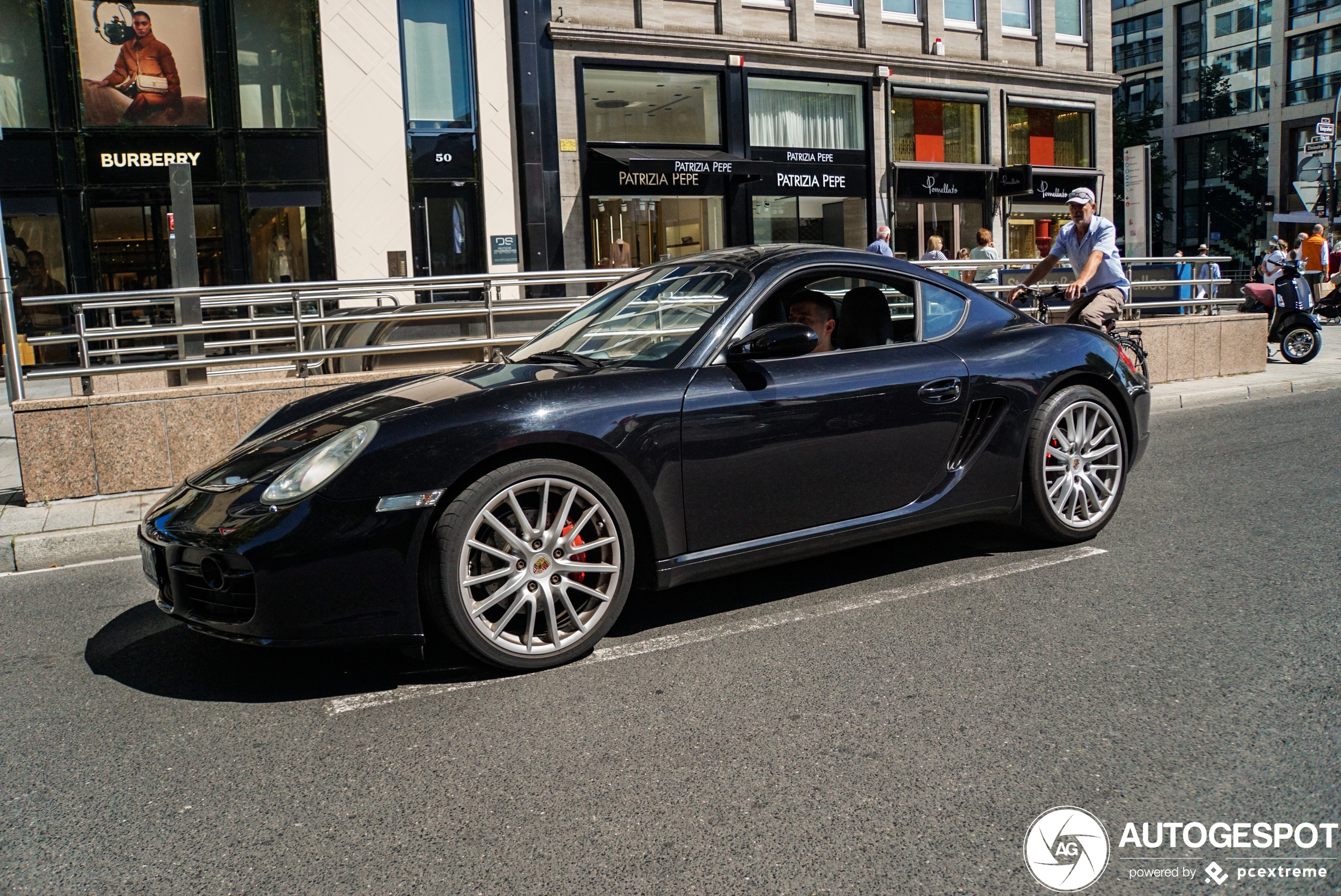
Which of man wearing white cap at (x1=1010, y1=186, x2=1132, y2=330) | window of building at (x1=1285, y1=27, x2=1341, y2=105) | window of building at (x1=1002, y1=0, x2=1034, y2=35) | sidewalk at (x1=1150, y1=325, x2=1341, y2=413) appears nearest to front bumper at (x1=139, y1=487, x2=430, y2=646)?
man wearing white cap at (x1=1010, y1=186, x2=1132, y2=330)

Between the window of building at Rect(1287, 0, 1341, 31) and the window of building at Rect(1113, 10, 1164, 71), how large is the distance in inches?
277

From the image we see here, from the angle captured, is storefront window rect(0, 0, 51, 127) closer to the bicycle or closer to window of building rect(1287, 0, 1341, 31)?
the bicycle

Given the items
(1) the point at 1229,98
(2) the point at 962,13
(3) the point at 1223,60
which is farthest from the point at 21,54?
(3) the point at 1223,60

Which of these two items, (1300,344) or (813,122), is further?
(813,122)

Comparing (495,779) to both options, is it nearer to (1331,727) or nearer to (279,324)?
(1331,727)

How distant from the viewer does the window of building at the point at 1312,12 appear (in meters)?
49.4

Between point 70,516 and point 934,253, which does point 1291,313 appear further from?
point 70,516

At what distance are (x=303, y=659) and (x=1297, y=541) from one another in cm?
443

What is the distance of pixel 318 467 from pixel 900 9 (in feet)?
76.4

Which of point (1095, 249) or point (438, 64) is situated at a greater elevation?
point (438, 64)

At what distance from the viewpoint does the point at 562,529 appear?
3.62 m

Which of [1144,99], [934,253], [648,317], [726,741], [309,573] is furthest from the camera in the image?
[1144,99]

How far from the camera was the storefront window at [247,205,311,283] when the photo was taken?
1841 cm

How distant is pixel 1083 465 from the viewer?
16.3 feet
